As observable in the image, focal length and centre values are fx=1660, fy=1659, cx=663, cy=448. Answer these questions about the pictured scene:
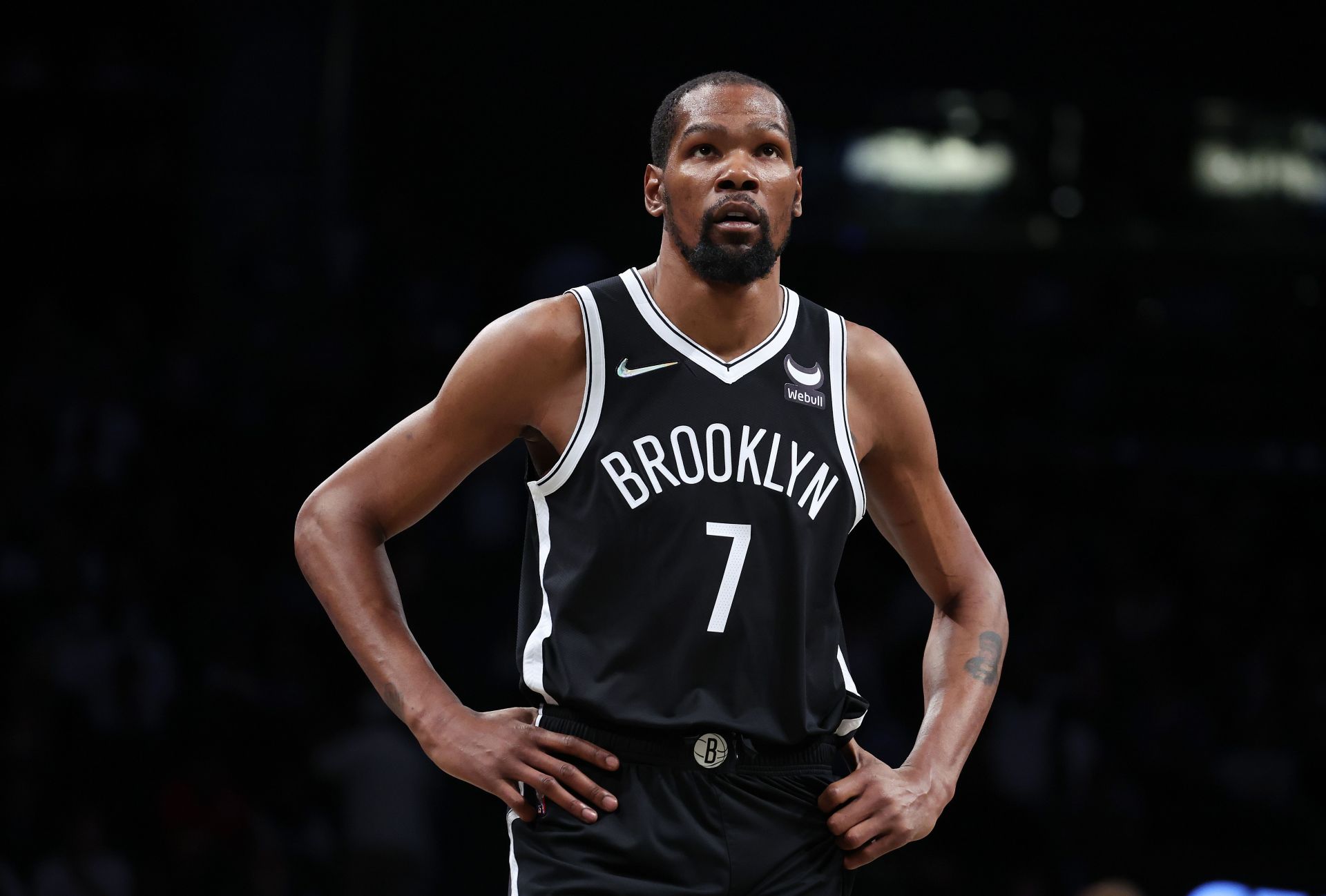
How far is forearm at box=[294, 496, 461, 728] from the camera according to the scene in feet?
10.8

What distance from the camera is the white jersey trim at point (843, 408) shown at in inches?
Answer: 135

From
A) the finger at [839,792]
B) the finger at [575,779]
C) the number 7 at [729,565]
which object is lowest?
the finger at [839,792]

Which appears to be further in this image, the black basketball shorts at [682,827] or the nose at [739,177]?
the nose at [739,177]

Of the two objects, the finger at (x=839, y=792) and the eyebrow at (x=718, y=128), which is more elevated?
the eyebrow at (x=718, y=128)

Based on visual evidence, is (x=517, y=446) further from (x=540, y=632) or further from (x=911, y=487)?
(x=540, y=632)

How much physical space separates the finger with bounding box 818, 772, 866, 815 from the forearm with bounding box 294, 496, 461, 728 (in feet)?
2.45

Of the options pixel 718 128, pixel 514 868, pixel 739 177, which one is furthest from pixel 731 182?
pixel 514 868

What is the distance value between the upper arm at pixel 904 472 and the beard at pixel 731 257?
1.05ft

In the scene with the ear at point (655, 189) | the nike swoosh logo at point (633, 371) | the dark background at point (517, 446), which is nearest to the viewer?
the nike swoosh logo at point (633, 371)

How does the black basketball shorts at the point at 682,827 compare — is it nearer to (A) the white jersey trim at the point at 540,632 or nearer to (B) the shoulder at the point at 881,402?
(A) the white jersey trim at the point at 540,632

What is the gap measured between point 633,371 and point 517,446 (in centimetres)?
733

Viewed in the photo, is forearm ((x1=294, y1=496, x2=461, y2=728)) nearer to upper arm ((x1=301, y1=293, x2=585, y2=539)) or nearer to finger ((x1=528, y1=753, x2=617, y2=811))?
upper arm ((x1=301, y1=293, x2=585, y2=539))

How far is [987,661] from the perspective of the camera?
359cm

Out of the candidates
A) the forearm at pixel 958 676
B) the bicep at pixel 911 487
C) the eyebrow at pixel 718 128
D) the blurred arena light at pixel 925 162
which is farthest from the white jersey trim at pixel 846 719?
the blurred arena light at pixel 925 162
